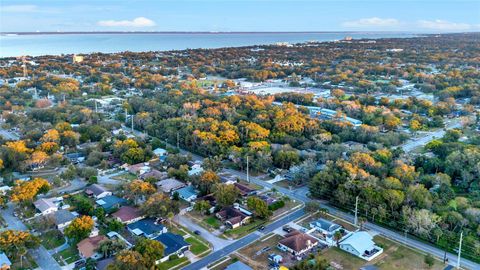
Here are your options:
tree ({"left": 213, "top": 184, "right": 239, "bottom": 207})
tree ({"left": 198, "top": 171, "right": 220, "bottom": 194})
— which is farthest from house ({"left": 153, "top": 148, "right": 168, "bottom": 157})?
tree ({"left": 213, "top": 184, "right": 239, "bottom": 207})

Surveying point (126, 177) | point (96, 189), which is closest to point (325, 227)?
point (96, 189)

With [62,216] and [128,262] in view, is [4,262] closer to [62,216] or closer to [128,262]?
[62,216]

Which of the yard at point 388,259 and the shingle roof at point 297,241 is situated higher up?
the shingle roof at point 297,241

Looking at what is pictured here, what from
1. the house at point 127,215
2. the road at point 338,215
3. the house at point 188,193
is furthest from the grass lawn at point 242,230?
the house at point 127,215

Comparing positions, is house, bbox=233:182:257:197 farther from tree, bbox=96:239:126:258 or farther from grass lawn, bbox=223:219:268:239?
tree, bbox=96:239:126:258

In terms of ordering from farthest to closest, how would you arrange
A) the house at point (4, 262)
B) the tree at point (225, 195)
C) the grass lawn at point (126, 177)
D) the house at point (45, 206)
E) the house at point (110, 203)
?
the grass lawn at point (126, 177), the house at point (110, 203), the tree at point (225, 195), the house at point (45, 206), the house at point (4, 262)

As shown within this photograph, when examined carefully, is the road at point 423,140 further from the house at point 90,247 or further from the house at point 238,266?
the house at point 90,247

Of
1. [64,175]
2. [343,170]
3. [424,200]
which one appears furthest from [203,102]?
[424,200]
